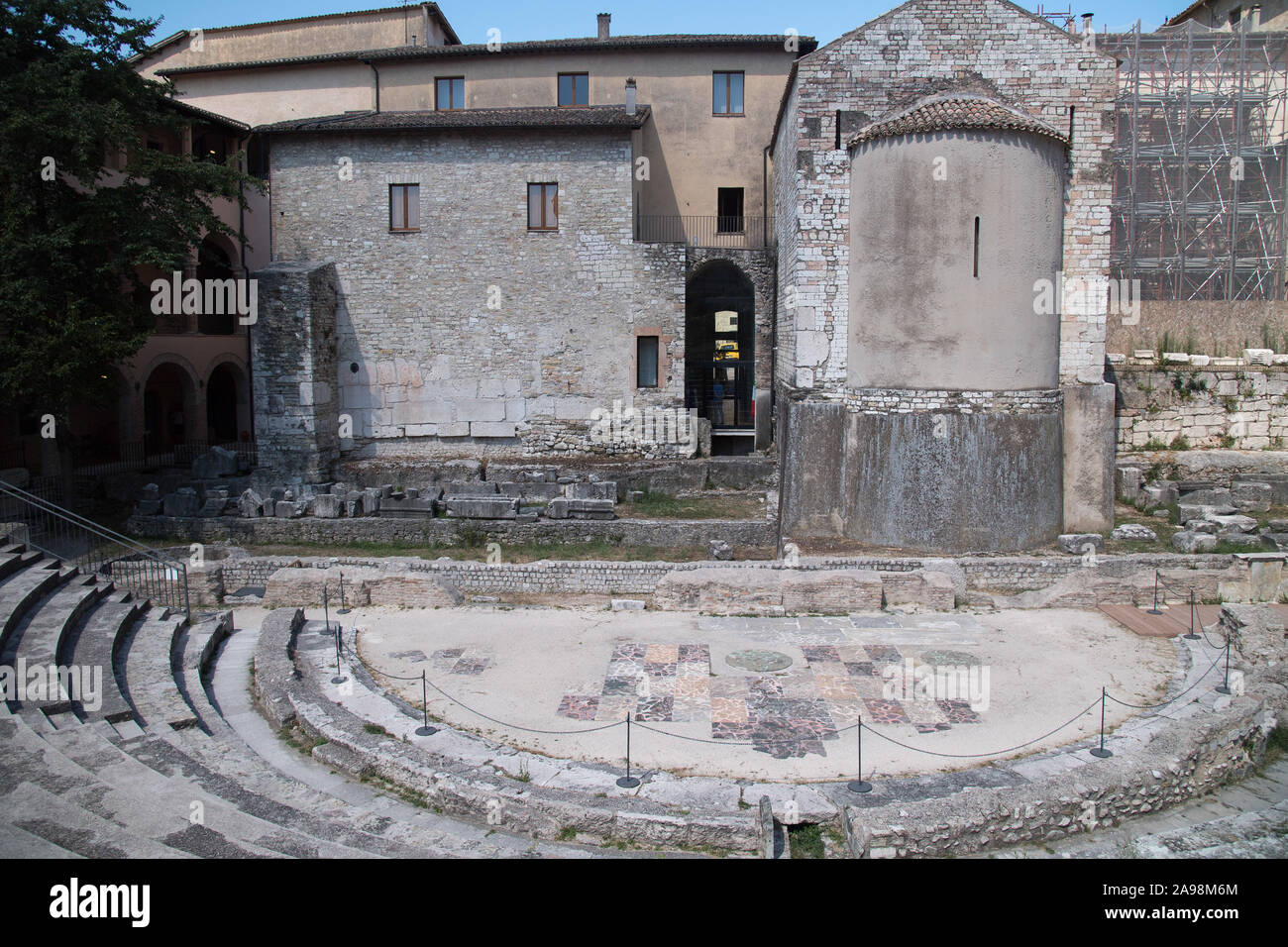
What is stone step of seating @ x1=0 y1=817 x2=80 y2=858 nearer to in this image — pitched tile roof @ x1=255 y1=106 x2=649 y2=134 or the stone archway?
pitched tile roof @ x1=255 y1=106 x2=649 y2=134

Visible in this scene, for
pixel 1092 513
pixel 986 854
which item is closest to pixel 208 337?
pixel 1092 513

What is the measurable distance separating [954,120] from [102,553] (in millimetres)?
16683

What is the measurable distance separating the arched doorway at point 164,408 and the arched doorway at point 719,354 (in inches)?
632

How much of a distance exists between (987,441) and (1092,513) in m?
2.85

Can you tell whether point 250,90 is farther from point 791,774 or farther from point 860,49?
point 791,774

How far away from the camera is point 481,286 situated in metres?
22.7

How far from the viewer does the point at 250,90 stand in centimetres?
2788

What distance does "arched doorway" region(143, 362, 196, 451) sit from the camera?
28422 millimetres

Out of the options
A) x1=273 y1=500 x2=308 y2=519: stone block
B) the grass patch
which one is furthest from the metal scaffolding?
the grass patch

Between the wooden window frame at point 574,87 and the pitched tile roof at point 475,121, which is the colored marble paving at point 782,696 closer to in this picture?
the pitched tile roof at point 475,121

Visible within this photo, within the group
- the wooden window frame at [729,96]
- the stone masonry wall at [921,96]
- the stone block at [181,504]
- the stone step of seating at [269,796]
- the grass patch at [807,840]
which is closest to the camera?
the stone step of seating at [269,796]

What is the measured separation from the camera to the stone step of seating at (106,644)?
8.74m

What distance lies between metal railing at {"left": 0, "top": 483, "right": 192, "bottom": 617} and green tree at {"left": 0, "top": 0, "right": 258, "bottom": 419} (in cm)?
212

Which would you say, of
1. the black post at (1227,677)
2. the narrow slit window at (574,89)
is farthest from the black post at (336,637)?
the narrow slit window at (574,89)
